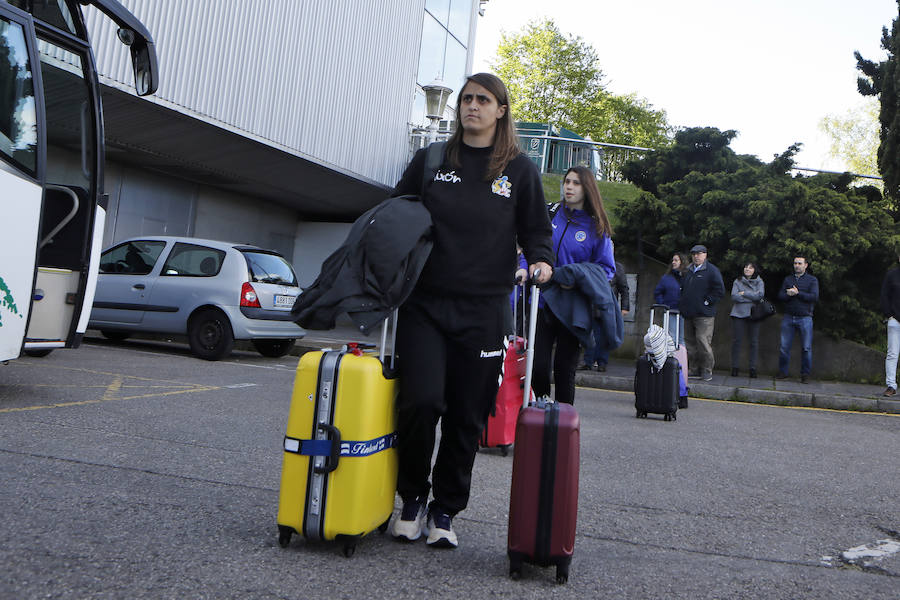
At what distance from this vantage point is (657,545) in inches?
137

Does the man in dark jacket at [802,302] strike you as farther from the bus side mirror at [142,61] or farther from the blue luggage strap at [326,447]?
the blue luggage strap at [326,447]

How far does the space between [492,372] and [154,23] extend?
10973 millimetres

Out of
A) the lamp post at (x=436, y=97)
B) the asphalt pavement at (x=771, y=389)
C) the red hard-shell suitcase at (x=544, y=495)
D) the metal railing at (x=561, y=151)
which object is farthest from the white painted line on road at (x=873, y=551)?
the metal railing at (x=561, y=151)

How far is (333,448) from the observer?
284cm

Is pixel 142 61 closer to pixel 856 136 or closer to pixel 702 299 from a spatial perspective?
pixel 702 299

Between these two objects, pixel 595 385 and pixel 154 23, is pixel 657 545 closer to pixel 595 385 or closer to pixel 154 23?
pixel 595 385

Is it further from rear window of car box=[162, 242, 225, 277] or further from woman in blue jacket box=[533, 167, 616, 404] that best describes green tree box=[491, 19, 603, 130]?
woman in blue jacket box=[533, 167, 616, 404]

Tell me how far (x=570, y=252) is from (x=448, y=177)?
2.22 meters

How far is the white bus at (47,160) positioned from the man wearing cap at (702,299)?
26.7 feet

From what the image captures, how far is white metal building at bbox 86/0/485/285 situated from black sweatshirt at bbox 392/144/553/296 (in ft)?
30.8

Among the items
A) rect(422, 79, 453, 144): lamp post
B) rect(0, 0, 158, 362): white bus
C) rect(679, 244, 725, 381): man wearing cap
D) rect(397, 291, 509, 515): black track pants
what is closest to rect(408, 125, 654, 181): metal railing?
rect(422, 79, 453, 144): lamp post

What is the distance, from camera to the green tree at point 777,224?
1338cm

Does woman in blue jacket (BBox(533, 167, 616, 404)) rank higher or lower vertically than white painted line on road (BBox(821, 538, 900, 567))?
higher

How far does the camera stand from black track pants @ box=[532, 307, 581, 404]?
4.98 meters
